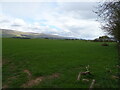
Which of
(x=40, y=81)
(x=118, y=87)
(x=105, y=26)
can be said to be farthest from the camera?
(x=105, y=26)

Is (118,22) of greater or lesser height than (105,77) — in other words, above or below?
above

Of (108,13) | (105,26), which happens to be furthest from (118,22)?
(105,26)

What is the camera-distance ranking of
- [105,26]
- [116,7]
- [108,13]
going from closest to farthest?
[116,7] → [108,13] → [105,26]

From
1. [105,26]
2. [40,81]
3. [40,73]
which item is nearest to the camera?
[40,81]

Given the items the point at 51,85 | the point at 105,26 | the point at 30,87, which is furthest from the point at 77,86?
the point at 105,26

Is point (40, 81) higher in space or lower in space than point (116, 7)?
lower

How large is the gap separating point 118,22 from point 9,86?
2175cm

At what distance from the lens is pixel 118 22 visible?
73.5ft

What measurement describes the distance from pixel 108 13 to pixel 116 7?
6.94ft

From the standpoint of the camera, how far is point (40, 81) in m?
8.34

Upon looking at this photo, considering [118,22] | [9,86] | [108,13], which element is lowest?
[9,86]

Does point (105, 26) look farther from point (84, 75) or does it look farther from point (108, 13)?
point (84, 75)

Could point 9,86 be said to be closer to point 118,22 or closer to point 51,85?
point 51,85

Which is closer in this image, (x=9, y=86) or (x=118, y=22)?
(x=9, y=86)
